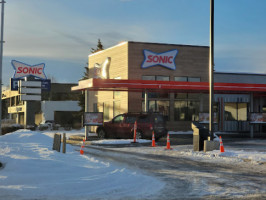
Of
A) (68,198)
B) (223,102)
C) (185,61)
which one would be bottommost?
(68,198)

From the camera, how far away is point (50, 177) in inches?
401

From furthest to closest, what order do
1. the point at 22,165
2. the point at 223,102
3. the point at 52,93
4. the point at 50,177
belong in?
the point at 52,93 → the point at 223,102 → the point at 22,165 → the point at 50,177

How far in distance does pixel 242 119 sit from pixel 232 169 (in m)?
27.9

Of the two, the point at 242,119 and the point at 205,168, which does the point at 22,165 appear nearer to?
the point at 205,168

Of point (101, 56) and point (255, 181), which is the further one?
point (101, 56)

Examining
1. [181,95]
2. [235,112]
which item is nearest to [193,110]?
[181,95]

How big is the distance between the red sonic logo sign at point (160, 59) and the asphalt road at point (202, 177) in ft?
65.5

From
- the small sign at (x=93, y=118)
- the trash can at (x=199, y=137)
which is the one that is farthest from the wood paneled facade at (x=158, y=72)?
the trash can at (x=199, y=137)

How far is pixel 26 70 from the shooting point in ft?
214

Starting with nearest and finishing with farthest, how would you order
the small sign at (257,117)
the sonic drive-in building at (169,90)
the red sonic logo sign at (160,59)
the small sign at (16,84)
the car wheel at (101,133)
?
the car wheel at (101,133) → the small sign at (257,117) → the sonic drive-in building at (169,90) → the red sonic logo sign at (160,59) → the small sign at (16,84)

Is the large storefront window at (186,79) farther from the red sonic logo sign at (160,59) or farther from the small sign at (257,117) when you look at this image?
the small sign at (257,117)

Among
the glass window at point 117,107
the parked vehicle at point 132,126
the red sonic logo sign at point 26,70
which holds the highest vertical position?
the red sonic logo sign at point 26,70

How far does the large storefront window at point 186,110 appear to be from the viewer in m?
36.7

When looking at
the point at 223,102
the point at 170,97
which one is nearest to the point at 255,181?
the point at 170,97
